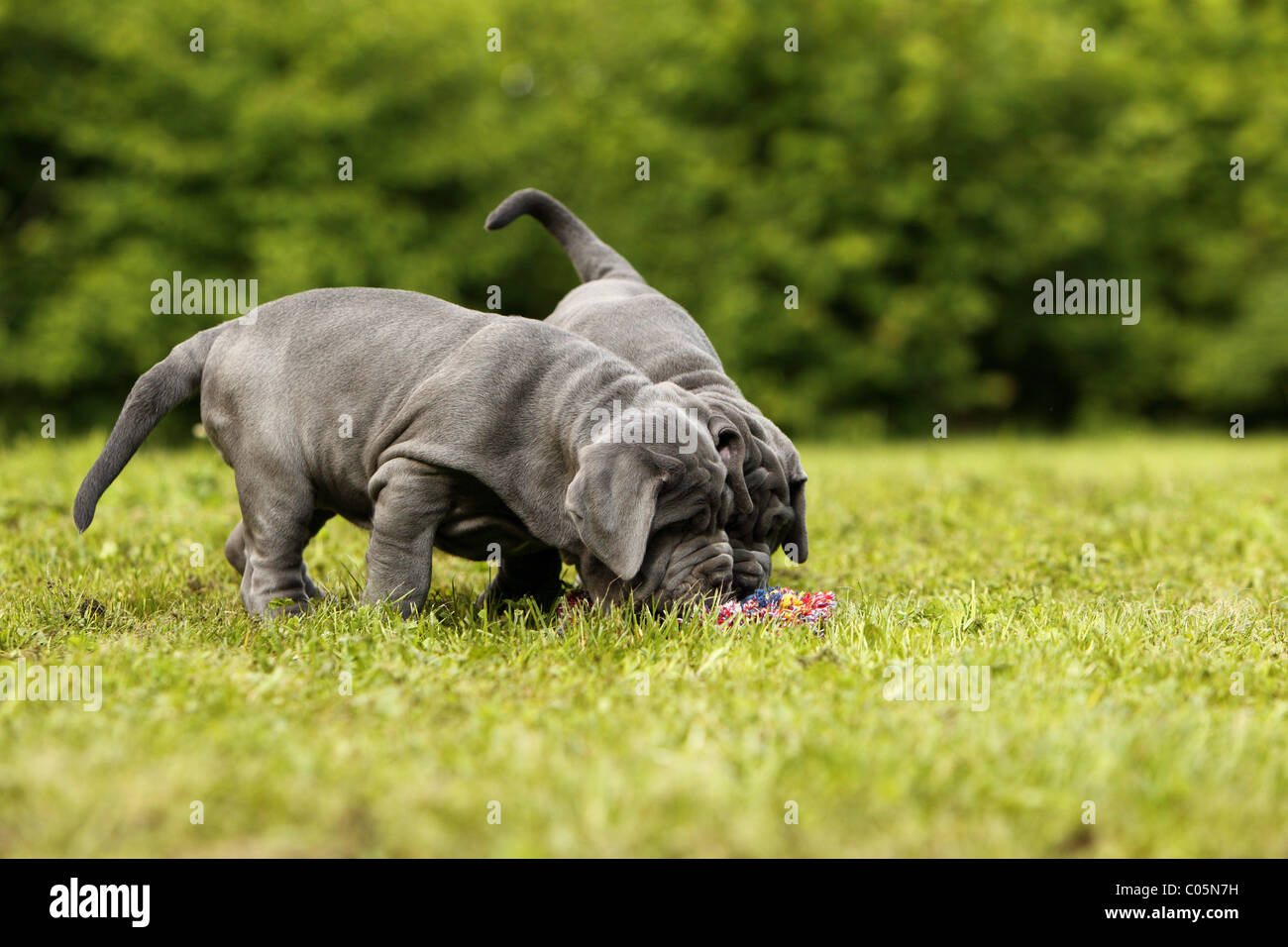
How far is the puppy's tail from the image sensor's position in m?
5.59

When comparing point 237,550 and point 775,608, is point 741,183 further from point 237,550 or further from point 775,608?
point 775,608

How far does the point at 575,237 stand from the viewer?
5.73 m

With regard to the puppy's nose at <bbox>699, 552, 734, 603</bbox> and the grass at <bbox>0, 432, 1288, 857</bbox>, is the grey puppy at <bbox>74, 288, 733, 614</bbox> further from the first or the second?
the grass at <bbox>0, 432, 1288, 857</bbox>

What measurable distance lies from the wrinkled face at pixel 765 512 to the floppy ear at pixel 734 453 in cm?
5

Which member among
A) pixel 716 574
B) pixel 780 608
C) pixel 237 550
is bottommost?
pixel 780 608

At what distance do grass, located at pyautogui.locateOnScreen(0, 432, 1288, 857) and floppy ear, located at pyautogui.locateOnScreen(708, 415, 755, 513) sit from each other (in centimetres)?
47

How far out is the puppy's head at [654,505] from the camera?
3650mm

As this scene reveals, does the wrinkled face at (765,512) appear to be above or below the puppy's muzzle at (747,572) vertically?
above

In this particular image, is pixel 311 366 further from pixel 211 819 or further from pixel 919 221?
pixel 919 221

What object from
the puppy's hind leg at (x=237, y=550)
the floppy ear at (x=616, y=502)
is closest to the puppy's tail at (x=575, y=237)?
the puppy's hind leg at (x=237, y=550)

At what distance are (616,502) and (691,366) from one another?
4.00 ft

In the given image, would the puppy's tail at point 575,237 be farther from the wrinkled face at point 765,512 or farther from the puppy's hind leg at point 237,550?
the puppy's hind leg at point 237,550

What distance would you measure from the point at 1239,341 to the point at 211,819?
62.8ft

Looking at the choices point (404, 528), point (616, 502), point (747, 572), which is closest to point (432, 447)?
point (404, 528)
